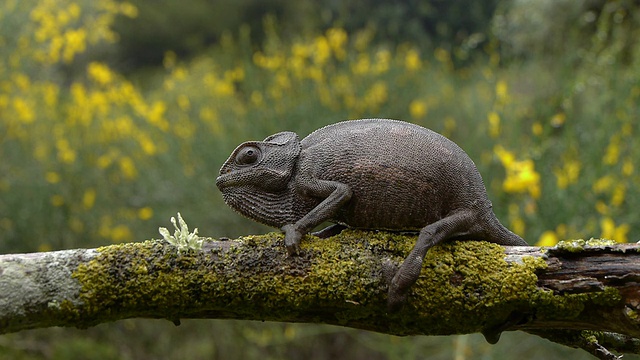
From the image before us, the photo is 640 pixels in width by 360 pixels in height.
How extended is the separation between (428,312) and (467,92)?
6417mm

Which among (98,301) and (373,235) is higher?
(373,235)

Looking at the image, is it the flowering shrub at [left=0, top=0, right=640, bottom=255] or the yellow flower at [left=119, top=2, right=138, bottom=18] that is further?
the yellow flower at [left=119, top=2, right=138, bottom=18]

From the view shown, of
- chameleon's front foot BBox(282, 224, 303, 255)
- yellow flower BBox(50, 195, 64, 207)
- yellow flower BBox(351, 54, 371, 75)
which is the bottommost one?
chameleon's front foot BBox(282, 224, 303, 255)

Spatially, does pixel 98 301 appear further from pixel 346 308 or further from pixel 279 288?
pixel 346 308

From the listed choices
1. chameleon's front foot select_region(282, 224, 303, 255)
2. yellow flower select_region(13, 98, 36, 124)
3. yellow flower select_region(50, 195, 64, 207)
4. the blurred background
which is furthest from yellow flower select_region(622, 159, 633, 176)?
yellow flower select_region(13, 98, 36, 124)

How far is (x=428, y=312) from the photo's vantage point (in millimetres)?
1748

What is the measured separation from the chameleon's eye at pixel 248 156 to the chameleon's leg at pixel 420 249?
54cm

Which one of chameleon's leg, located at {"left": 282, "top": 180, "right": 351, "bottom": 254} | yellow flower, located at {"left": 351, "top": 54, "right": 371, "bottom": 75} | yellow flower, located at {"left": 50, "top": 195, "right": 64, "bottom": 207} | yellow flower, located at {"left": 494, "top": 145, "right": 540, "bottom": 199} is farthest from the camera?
yellow flower, located at {"left": 50, "top": 195, "right": 64, "bottom": 207}

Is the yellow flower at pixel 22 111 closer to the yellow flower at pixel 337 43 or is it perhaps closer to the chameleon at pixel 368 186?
the yellow flower at pixel 337 43

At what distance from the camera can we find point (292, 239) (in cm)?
177

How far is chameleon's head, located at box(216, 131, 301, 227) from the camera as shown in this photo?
1.93 m

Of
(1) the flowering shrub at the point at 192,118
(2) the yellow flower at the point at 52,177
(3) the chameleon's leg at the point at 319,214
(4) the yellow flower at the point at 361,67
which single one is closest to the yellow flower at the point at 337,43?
(1) the flowering shrub at the point at 192,118

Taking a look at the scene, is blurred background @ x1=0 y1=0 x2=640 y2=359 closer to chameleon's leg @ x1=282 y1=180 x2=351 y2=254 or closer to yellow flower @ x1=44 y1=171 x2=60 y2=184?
yellow flower @ x1=44 y1=171 x2=60 y2=184

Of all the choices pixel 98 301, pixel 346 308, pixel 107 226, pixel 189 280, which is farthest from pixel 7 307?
pixel 107 226
